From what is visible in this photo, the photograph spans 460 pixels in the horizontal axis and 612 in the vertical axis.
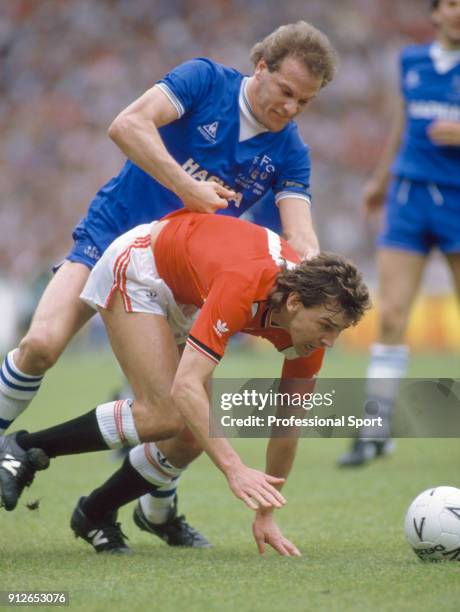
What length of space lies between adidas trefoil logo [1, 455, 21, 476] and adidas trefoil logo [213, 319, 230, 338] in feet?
3.31

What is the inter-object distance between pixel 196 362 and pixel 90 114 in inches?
623

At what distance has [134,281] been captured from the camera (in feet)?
14.8

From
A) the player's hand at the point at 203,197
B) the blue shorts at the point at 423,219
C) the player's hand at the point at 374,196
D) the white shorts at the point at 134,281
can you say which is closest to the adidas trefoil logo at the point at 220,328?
the white shorts at the point at 134,281

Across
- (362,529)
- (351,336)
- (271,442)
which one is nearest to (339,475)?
(362,529)

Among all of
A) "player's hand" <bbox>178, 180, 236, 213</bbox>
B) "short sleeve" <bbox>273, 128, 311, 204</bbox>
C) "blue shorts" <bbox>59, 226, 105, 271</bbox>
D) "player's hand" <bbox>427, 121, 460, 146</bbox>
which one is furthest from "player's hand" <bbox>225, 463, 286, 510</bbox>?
"player's hand" <bbox>427, 121, 460, 146</bbox>

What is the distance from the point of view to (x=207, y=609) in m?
3.30

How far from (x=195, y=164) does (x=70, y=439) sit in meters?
1.33

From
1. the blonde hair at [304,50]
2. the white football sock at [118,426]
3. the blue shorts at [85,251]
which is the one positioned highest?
the blonde hair at [304,50]

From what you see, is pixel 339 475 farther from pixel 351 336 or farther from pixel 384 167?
pixel 351 336

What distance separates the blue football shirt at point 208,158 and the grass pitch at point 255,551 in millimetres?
1392

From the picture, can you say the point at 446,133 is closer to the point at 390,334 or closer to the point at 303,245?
the point at 390,334

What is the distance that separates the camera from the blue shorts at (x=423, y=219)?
23.0 feet

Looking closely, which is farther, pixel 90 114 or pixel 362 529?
pixel 90 114

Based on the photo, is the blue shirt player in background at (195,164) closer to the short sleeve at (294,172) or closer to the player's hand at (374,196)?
the short sleeve at (294,172)
